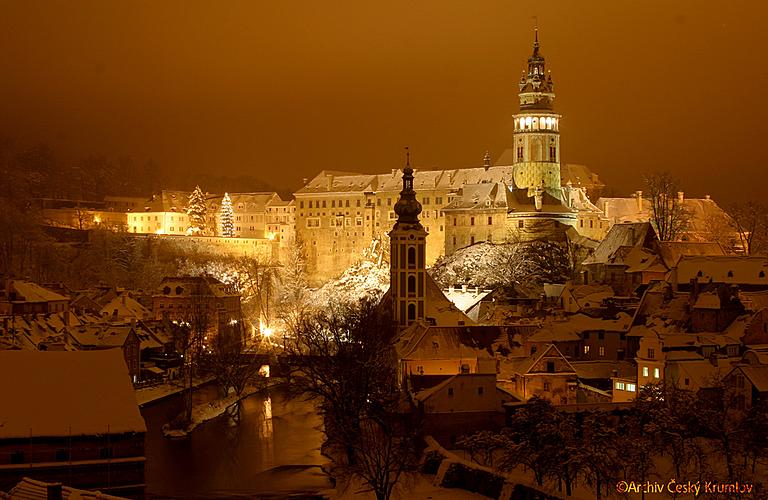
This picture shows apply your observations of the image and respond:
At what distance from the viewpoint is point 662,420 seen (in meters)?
30.2

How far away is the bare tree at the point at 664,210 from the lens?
70250 millimetres

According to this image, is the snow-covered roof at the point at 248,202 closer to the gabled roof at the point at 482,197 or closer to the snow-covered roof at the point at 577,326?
the gabled roof at the point at 482,197

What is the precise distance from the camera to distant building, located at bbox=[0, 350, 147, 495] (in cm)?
2850

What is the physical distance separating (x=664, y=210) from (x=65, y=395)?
49.5 metres

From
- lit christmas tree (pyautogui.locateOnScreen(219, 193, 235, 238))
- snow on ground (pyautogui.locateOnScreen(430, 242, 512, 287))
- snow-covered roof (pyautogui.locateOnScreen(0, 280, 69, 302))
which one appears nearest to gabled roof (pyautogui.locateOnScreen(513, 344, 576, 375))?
snow on ground (pyautogui.locateOnScreen(430, 242, 512, 287))

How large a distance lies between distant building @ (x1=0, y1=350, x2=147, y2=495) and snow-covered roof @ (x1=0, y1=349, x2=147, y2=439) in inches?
0.9

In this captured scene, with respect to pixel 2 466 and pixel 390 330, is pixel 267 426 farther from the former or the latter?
pixel 2 466

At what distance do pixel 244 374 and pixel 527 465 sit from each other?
2410 cm

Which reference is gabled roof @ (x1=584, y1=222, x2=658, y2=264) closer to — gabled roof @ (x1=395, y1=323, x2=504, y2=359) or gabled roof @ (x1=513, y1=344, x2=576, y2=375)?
gabled roof @ (x1=395, y1=323, x2=504, y2=359)

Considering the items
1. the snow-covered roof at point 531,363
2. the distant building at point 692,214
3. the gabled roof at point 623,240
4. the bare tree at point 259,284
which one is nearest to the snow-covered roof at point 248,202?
the bare tree at point 259,284

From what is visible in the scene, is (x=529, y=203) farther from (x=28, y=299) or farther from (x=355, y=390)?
(x=355, y=390)

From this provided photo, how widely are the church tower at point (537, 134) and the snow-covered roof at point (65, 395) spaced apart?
44.7m

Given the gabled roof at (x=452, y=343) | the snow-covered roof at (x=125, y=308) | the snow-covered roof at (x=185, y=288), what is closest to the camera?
the gabled roof at (x=452, y=343)

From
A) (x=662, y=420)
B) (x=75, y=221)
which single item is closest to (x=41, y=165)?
(x=75, y=221)
